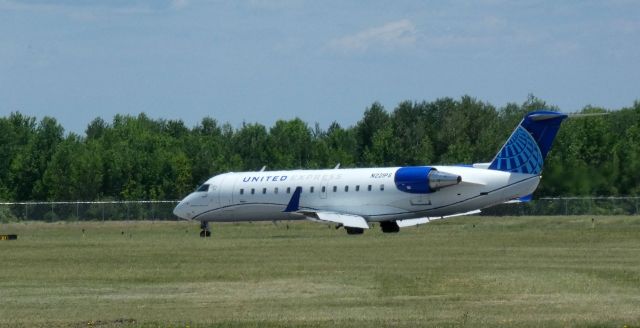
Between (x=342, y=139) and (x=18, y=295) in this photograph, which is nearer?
(x=18, y=295)

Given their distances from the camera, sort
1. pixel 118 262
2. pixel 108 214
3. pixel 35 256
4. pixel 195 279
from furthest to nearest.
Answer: pixel 108 214, pixel 35 256, pixel 118 262, pixel 195 279

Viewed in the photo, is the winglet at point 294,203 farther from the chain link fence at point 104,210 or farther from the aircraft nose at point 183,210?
the chain link fence at point 104,210

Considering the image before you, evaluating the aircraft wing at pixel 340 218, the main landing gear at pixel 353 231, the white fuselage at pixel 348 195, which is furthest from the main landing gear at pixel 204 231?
the main landing gear at pixel 353 231

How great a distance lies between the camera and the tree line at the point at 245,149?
10975cm

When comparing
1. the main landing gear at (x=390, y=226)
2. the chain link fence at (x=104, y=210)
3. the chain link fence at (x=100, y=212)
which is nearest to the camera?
the main landing gear at (x=390, y=226)

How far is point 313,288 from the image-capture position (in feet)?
100

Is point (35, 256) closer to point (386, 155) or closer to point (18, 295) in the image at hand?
point (18, 295)

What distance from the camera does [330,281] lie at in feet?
106

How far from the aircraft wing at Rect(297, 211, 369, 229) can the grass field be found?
3991 mm

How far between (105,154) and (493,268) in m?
83.9

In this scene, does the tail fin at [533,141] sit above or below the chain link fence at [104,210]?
above

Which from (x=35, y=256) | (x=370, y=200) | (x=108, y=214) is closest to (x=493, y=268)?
(x=35, y=256)

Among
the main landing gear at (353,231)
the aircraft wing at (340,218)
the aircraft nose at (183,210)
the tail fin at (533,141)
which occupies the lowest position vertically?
the main landing gear at (353,231)

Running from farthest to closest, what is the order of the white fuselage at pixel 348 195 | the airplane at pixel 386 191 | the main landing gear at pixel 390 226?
the main landing gear at pixel 390 226, the white fuselage at pixel 348 195, the airplane at pixel 386 191
